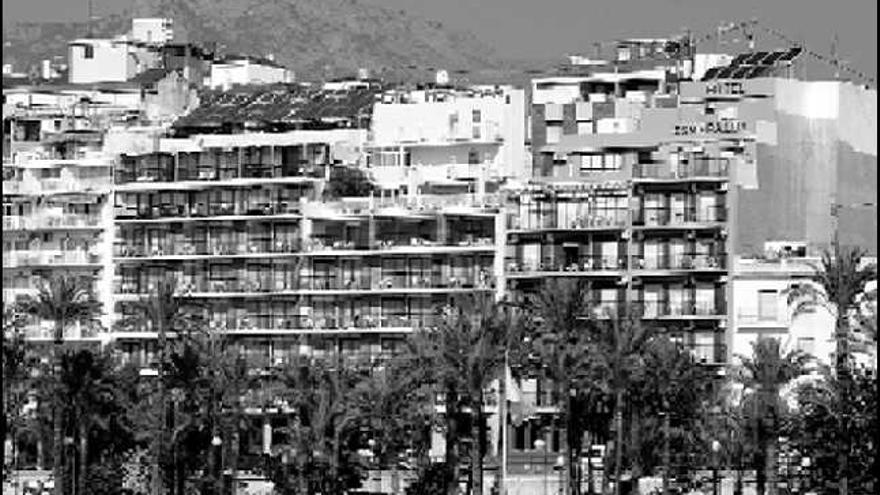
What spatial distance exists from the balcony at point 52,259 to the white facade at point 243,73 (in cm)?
1481

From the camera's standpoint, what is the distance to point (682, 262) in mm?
108250

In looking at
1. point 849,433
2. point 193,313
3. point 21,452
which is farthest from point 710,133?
point 849,433

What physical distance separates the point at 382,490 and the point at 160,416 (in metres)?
11.6

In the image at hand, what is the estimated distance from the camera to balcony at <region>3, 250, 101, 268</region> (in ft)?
410

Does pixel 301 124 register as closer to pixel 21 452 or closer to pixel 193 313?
pixel 193 313

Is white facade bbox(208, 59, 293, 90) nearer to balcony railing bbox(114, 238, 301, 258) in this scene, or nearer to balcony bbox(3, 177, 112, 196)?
balcony bbox(3, 177, 112, 196)

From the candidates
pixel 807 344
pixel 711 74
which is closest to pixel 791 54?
pixel 711 74

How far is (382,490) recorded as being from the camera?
324 ft

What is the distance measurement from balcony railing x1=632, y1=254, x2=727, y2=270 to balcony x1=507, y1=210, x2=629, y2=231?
1565 mm

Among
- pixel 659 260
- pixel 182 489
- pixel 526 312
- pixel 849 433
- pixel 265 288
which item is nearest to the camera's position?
pixel 849 433

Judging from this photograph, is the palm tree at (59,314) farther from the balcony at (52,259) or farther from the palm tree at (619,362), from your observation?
the palm tree at (619,362)

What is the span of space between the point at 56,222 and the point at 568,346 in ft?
145

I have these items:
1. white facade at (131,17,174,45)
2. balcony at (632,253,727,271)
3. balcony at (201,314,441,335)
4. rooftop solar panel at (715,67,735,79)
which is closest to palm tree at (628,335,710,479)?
balcony at (632,253,727,271)

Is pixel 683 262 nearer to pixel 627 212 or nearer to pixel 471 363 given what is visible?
pixel 627 212
